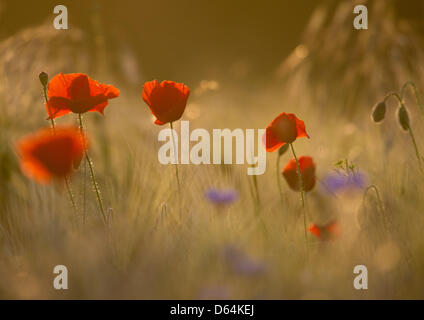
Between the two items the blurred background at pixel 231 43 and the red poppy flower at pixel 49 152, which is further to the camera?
the blurred background at pixel 231 43

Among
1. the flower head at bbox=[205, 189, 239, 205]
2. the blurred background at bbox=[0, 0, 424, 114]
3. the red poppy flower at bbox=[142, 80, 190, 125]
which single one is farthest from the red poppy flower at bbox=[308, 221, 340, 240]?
the blurred background at bbox=[0, 0, 424, 114]

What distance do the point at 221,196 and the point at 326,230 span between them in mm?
179

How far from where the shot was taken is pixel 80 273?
67 centimetres

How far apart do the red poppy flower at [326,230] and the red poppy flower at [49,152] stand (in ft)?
1.33

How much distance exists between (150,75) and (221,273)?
3.64m

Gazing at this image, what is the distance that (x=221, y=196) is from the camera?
0.90 m

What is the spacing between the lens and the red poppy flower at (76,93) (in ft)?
2.92

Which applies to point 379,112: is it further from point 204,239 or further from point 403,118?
point 204,239

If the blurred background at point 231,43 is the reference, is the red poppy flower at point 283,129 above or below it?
below

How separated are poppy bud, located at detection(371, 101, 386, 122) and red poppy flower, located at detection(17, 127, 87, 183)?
556 millimetres

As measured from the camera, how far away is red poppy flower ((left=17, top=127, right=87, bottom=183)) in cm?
73
